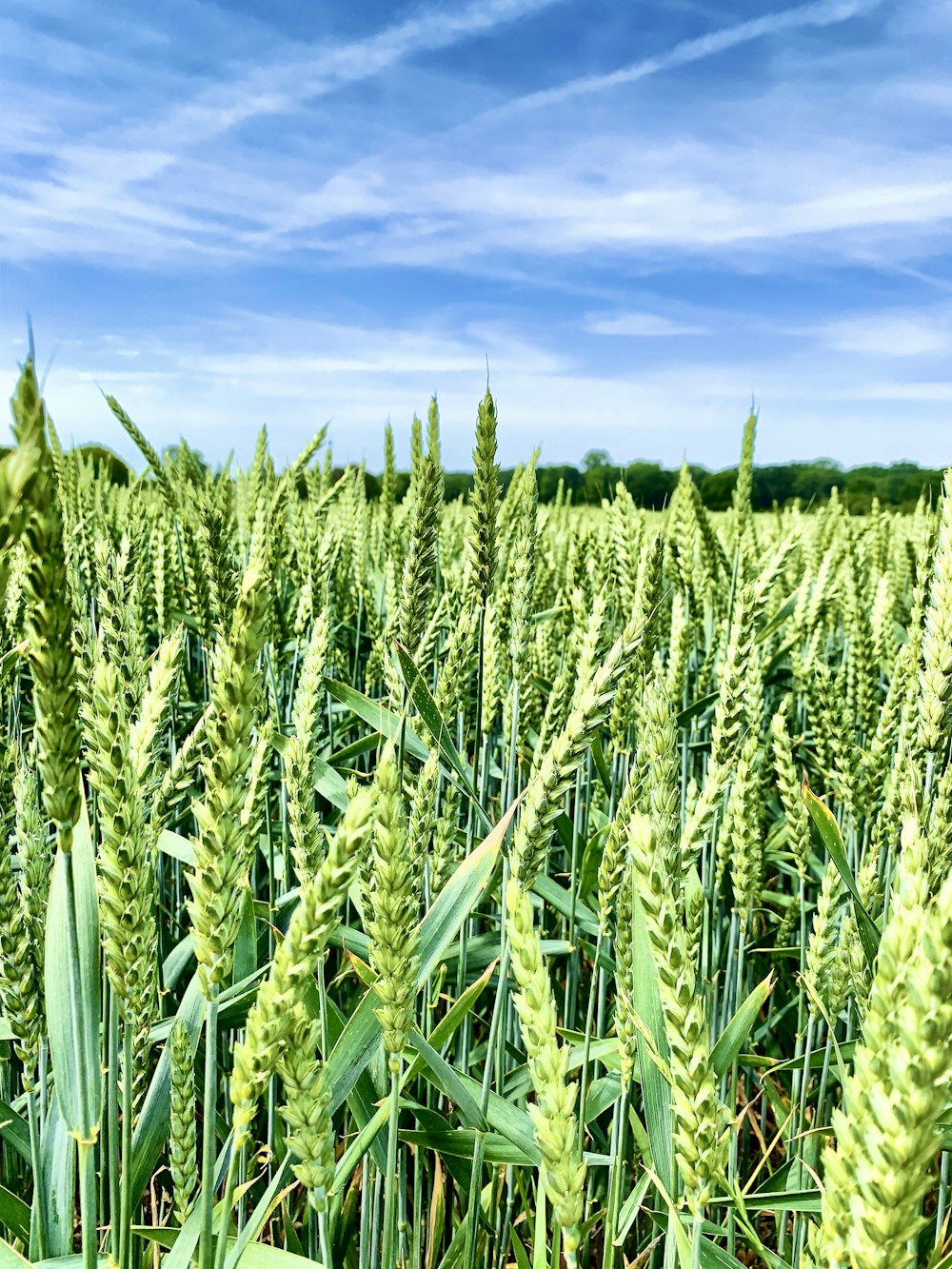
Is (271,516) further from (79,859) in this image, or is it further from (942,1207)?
(942,1207)

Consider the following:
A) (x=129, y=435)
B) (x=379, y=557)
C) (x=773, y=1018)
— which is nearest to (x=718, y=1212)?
(x=773, y=1018)

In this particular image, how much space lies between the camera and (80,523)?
2.98 m

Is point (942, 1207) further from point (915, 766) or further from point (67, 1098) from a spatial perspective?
point (67, 1098)

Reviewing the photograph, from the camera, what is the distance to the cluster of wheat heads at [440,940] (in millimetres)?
771

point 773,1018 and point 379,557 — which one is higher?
point 379,557

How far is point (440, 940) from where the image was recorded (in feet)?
4.16

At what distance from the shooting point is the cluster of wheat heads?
771 mm

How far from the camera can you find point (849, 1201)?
668mm

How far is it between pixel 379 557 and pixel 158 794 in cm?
332

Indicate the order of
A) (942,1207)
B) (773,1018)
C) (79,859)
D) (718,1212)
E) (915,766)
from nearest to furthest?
1. (79,859)
2. (915,766)
3. (942,1207)
4. (718,1212)
5. (773,1018)

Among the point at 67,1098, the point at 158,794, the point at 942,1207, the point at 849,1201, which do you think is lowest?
the point at 942,1207

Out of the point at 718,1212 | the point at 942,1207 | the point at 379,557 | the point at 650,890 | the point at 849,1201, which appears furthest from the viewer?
the point at 379,557

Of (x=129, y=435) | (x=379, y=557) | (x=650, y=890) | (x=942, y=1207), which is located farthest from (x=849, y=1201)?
(x=379, y=557)

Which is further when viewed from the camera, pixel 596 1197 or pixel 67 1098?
pixel 596 1197
